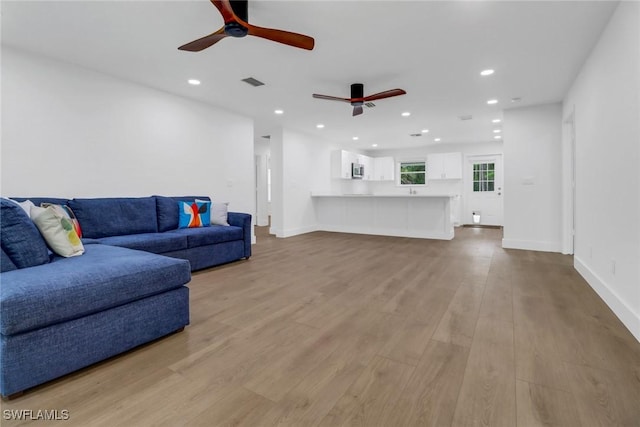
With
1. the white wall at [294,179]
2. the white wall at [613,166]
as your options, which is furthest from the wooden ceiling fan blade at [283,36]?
the white wall at [294,179]

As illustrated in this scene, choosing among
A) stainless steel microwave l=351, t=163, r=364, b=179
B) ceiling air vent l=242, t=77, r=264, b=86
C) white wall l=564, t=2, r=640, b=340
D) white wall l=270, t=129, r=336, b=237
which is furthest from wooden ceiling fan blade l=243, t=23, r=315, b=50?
stainless steel microwave l=351, t=163, r=364, b=179

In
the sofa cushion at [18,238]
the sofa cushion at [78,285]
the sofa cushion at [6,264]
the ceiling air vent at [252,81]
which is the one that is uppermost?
the ceiling air vent at [252,81]

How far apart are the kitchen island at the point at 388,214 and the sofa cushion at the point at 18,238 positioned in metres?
5.92

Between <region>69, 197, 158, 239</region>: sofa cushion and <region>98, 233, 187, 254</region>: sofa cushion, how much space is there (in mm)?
132

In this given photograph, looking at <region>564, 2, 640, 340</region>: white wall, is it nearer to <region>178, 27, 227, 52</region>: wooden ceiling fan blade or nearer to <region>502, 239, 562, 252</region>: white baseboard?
<region>502, 239, 562, 252</region>: white baseboard

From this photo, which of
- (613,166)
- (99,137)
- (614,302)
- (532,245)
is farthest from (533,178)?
(99,137)

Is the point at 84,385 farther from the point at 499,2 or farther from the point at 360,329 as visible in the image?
the point at 499,2

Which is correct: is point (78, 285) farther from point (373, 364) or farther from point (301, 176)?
point (301, 176)

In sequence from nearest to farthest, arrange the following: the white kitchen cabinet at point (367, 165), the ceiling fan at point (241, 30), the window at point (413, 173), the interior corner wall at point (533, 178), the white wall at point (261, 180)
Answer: the ceiling fan at point (241, 30) < the interior corner wall at point (533, 178) < the white wall at point (261, 180) < the white kitchen cabinet at point (367, 165) < the window at point (413, 173)

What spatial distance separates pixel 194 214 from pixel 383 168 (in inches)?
281

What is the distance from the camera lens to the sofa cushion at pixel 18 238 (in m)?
1.76

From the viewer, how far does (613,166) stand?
8.28ft

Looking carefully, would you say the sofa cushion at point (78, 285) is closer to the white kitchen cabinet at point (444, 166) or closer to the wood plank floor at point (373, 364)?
the wood plank floor at point (373, 364)

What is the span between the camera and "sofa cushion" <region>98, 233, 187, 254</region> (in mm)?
3129
